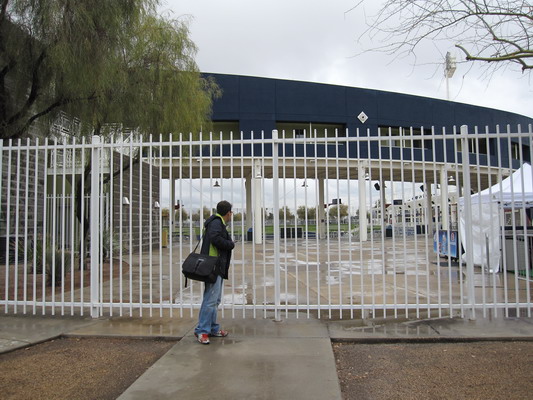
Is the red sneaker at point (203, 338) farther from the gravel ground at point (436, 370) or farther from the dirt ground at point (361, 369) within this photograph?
the gravel ground at point (436, 370)

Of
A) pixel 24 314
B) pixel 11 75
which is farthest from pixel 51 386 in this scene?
pixel 11 75

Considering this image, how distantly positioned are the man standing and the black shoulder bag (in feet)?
0.42

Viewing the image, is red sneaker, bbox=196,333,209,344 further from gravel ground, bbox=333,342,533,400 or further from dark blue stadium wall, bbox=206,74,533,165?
dark blue stadium wall, bbox=206,74,533,165

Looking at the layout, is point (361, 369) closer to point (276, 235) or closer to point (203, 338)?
point (203, 338)

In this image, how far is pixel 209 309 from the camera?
185 inches

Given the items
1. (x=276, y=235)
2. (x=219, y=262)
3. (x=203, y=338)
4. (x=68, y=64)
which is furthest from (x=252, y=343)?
(x=68, y=64)

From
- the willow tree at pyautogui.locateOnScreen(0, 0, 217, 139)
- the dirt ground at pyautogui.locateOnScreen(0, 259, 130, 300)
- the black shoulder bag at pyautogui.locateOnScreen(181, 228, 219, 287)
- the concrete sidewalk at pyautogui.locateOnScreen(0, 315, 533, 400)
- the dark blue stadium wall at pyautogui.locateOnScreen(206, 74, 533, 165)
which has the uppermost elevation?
the dark blue stadium wall at pyautogui.locateOnScreen(206, 74, 533, 165)

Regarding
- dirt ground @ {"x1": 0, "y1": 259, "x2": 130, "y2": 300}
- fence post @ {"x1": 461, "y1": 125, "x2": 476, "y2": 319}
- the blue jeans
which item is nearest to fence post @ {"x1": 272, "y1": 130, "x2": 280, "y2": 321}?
the blue jeans

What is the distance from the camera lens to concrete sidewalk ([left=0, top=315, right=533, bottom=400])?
11.4 ft

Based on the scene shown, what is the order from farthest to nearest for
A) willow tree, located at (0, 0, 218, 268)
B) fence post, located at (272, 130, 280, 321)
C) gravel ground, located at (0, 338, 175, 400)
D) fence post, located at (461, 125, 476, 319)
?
willow tree, located at (0, 0, 218, 268), fence post, located at (272, 130, 280, 321), fence post, located at (461, 125, 476, 319), gravel ground, located at (0, 338, 175, 400)

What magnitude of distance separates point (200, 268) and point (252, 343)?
3.43 feet

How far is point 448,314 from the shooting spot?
5.80 meters

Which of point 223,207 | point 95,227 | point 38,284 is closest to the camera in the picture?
point 223,207

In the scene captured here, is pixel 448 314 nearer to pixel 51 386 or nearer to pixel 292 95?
pixel 51 386
